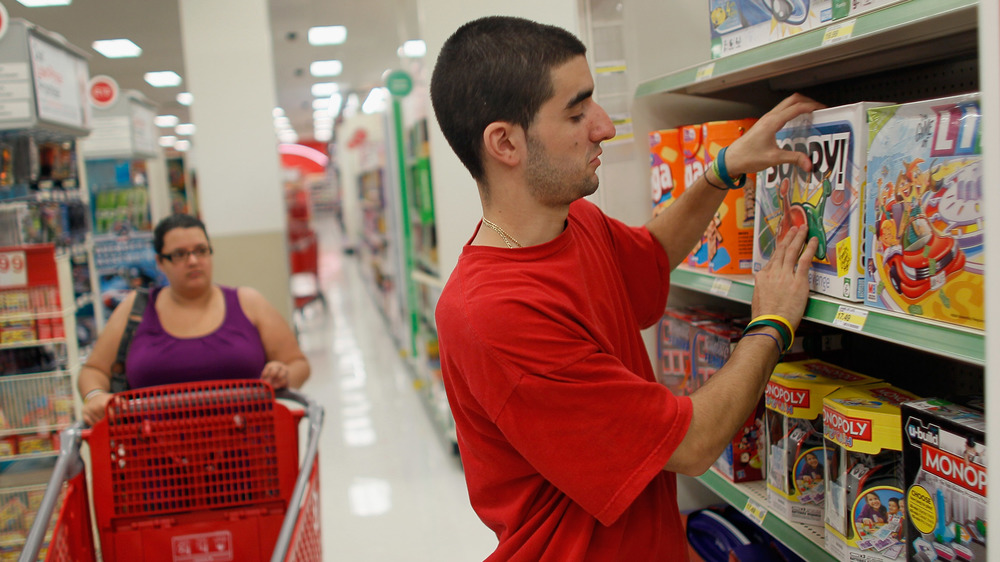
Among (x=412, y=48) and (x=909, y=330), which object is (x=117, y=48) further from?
(x=909, y=330)

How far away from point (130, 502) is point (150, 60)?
12.2 m

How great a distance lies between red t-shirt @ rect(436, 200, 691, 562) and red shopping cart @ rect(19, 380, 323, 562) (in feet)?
3.49

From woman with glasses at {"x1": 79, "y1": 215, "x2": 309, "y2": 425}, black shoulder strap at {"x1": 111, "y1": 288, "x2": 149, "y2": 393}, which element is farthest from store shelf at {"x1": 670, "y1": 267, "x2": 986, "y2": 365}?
black shoulder strap at {"x1": 111, "y1": 288, "x2": 149, "y2": 393}

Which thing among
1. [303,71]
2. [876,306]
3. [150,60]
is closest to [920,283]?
[876,306]

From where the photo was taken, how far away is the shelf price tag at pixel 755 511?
59.8 inches

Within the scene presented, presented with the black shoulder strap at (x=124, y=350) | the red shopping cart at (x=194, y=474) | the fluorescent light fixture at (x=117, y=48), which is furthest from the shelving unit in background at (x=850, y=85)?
the fluorescent light fixture at (x=117, y=48)

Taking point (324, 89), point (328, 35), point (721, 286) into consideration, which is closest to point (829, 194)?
point (721, 286)

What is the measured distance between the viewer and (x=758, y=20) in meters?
1.41

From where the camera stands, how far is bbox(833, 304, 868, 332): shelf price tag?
117 centimetres

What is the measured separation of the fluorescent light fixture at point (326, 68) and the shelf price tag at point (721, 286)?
1368 centimetres

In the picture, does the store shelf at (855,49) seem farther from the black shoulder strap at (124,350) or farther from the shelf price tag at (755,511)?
the black shoulder strap at (124,350)

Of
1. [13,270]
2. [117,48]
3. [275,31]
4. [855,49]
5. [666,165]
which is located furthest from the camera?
[117,48]

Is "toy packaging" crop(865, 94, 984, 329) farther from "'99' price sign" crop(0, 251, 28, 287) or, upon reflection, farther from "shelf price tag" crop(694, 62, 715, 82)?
"'99' price sign" crop(0, 251, 28, 287)

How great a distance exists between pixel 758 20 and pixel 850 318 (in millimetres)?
612
